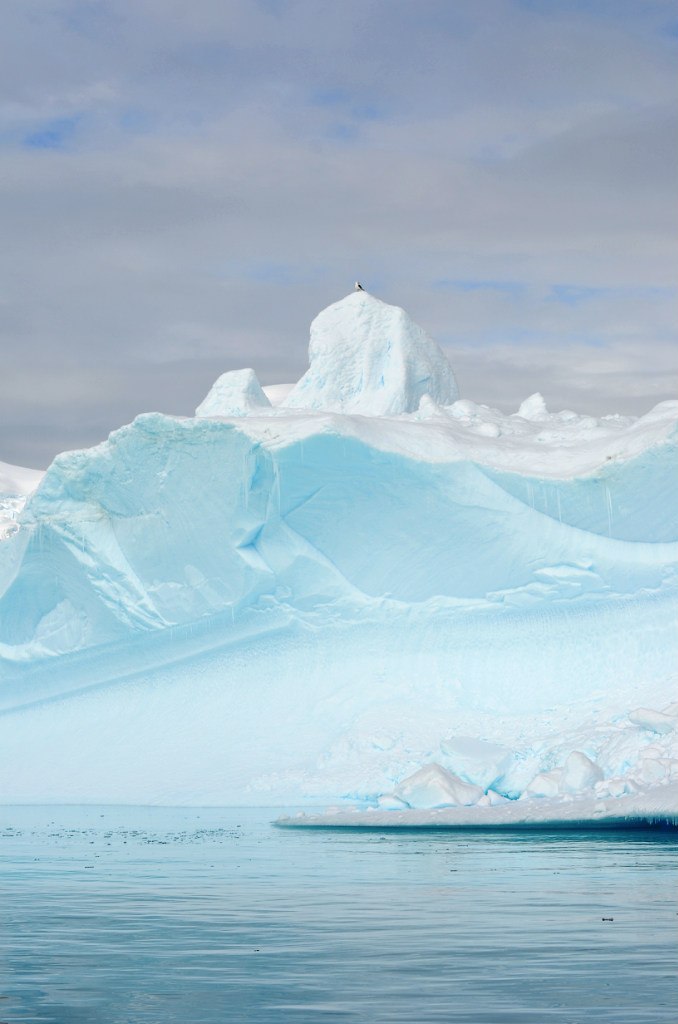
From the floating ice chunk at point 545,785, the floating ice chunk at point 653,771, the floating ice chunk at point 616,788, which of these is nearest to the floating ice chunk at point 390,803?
the floating ice chunk at point 545,785

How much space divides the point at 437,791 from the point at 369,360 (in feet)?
35.2

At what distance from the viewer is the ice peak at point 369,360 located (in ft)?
72.3

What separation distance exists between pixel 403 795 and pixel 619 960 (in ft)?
28.9

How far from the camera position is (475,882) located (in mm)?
7867

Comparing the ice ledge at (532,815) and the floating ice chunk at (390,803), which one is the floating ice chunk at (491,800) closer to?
the ice ledge at (532,815)

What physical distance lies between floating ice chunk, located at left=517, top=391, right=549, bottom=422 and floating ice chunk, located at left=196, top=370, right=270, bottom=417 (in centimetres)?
437

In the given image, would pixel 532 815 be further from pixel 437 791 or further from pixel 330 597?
pixel 330 597

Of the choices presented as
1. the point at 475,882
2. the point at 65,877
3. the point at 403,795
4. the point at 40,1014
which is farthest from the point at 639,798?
the point at 40,1014

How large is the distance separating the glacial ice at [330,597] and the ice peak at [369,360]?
1.85 meters

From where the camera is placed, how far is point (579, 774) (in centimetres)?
1276

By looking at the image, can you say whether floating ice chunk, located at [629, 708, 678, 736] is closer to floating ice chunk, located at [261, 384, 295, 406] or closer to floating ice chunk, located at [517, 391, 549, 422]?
floating ice chunk, located at [517, 391, 549, 422]

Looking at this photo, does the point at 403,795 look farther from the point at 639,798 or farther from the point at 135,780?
the point at 135,780

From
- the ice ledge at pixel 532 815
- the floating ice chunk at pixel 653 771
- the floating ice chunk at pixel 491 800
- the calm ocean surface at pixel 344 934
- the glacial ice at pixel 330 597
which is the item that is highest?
the glacial ice at pixel 330 597

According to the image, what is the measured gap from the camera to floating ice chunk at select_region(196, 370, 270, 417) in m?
21.6
